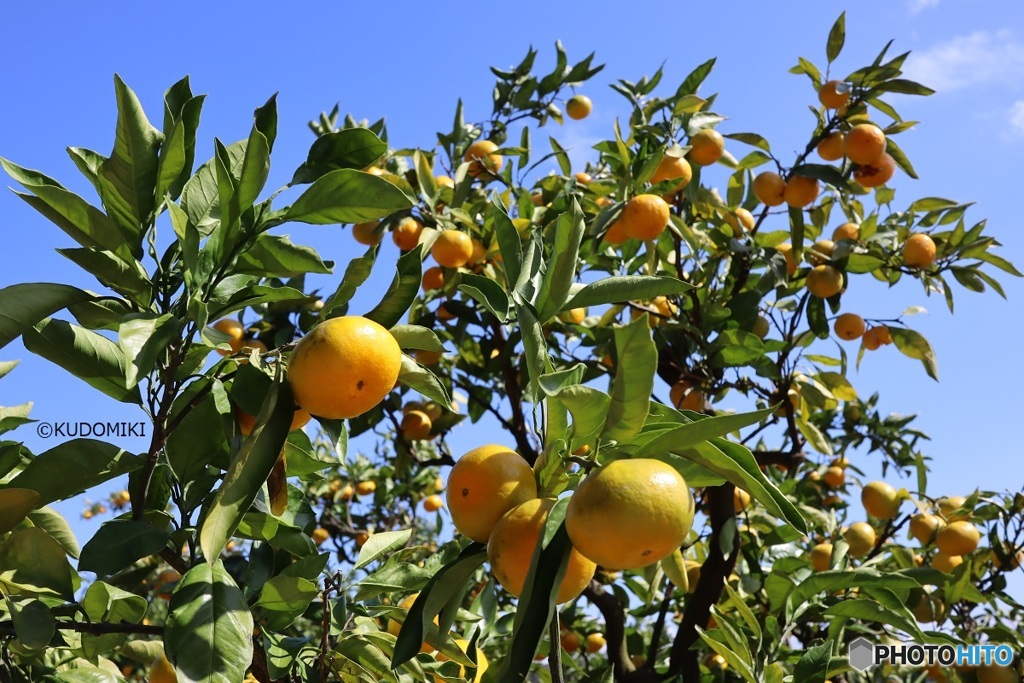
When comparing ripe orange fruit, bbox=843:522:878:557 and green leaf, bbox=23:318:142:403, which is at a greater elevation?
ripe orange fruit, bbox=843:522:878:557

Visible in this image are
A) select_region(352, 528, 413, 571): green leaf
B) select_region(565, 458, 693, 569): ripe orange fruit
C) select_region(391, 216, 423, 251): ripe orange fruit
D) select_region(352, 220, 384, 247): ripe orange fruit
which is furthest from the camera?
select_region(352, 220, 384, 247): ripe orange fruit

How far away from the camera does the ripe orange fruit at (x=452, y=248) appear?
2.63 m

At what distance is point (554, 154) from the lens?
11.3 ft

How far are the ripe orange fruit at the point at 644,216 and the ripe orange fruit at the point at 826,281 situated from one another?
975 mm

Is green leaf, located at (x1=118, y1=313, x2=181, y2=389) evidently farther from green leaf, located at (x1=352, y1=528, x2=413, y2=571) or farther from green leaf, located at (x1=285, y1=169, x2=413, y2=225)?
green leaf, located at (x1=352, y1=528, x2=413, y2=571)

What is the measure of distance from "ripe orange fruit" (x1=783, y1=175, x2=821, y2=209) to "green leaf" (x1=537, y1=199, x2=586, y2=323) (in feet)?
8.06

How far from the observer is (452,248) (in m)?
2.63

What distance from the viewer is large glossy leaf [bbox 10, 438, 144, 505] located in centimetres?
120

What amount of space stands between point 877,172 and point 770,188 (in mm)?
459

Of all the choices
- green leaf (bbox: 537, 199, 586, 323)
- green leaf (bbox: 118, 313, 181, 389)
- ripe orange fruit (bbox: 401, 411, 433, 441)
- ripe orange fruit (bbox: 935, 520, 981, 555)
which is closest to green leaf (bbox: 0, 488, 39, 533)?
green leaf (bbox: 118, 313, 181, 389)

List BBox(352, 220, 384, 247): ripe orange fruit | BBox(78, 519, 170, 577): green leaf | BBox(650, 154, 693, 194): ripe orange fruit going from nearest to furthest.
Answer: BBox(78, 519, 170, 577): green leaf
BBox(650, 154, 693, 194): ripe orange fruit
BBox(352, 220, 384, 247): ripe orange fruit

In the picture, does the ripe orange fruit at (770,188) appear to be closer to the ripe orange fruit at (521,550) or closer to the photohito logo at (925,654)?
the photohito logo at (925,654)

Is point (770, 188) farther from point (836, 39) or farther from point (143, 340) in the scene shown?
point (143, 340)

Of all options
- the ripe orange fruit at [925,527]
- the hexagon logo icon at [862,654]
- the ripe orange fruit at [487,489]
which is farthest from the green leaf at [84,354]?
the ripe orange fruit at [925,527]
